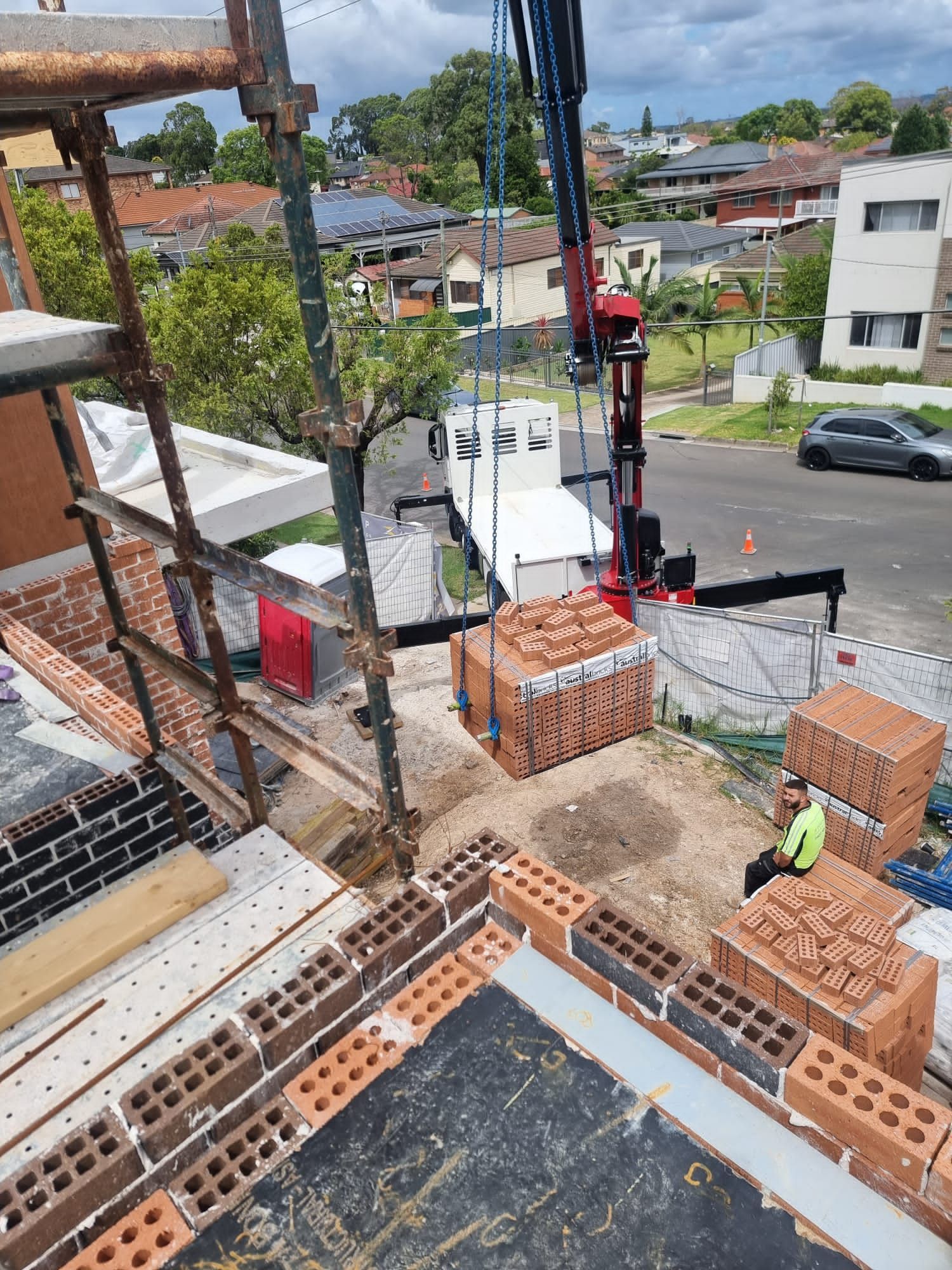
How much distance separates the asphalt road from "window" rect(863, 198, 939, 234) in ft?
27.5

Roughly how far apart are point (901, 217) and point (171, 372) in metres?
29.5

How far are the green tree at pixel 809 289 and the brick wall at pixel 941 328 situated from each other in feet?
14.2

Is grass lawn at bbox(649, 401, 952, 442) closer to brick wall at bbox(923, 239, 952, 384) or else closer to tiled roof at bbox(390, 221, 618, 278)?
brick wall at bbox(923, 239, 952, 384)

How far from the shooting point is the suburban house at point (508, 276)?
43156mm

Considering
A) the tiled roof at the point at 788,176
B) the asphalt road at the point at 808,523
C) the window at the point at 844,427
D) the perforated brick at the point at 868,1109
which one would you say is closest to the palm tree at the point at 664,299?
the asphalt road at the point at 808,523

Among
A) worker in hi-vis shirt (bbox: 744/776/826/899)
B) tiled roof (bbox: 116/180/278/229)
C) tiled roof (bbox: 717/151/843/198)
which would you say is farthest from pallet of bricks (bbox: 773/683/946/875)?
tiled roof (bbox: 116/180/278/229)

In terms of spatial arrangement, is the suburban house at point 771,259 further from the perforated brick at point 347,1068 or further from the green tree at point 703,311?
the perforated brick at point 347,1068

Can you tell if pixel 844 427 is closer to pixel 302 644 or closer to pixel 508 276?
pixel 302 644

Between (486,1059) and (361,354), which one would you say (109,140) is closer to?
(486,1059)

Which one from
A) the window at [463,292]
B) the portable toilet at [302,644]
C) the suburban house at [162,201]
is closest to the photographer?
the portable toilet at [302,644]

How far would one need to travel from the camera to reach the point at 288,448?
71.8ft

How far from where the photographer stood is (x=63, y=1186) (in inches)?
134

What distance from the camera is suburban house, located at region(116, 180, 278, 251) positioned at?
60.2 metres

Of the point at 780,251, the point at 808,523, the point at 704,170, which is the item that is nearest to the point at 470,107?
the point at 704,170
